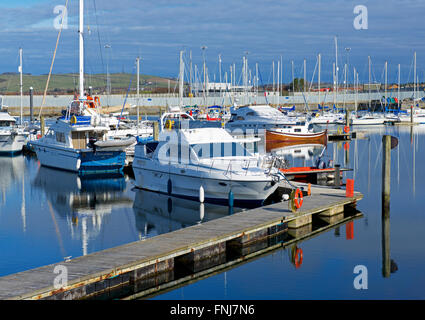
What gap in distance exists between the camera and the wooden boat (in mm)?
56312

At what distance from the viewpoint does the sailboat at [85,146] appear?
3603 cm

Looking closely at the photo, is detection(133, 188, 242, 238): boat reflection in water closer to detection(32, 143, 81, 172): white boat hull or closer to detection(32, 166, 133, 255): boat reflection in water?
detection(32, 166, 133, 255): boat reflection in water

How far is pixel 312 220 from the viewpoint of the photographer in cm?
2297

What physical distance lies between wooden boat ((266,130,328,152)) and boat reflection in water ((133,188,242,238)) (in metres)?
29.1

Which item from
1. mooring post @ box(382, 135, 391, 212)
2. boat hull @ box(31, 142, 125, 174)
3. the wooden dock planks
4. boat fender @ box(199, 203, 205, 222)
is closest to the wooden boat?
boat hull @ box(31, 142, 125, 174)

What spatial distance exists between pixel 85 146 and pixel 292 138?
25.2m

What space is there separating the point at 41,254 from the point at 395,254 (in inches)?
442

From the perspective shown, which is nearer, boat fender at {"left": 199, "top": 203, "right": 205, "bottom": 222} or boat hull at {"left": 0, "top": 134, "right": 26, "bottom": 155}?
boat fender at {"left": 199, "top": 203, "right": 205, "bottom": 222}

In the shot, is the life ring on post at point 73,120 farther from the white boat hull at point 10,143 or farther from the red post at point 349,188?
the red post at point 349,188

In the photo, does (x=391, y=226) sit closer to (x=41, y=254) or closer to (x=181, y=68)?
(x=41, y=254)

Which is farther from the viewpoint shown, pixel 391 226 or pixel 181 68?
pixel 181 68

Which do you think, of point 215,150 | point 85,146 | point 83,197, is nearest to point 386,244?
point 215,150

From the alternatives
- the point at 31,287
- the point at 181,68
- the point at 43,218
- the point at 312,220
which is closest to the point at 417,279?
the point at 312,220

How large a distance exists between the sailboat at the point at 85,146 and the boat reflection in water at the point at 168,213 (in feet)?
27.5
